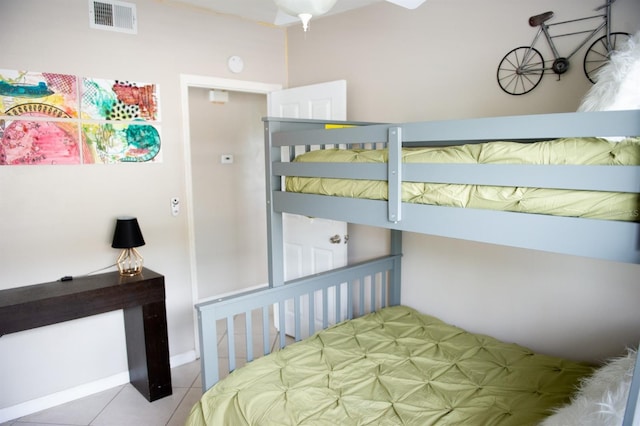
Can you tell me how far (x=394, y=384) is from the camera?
1828 millimetres

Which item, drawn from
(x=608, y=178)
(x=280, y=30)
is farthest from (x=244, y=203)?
(x=608, y=178)

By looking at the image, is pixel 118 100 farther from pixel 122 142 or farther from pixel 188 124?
pixel 188 124

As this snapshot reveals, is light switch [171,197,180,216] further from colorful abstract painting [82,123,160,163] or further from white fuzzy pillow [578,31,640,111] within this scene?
white fuzzy pillow [578,31,640,111]

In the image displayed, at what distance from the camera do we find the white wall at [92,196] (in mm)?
2398

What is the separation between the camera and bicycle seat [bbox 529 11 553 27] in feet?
6.74

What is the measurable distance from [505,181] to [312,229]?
2.02 meters

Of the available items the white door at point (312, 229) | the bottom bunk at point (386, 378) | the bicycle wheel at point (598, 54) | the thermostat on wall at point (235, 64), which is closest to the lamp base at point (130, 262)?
the bottom bunk at point (386, 378)

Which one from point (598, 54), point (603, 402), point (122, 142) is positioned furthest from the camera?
point (122, 142)

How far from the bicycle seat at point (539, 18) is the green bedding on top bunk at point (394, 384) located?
1.64 metres

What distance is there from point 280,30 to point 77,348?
2764mm

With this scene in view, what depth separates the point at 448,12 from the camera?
2.45m

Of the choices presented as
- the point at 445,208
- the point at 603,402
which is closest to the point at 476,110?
the point at 445,208

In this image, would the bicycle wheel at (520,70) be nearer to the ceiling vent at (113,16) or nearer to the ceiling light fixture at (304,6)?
the ceiling light fixture at (304,6)

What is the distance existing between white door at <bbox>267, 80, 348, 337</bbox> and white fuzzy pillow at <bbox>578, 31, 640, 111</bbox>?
181 cm
